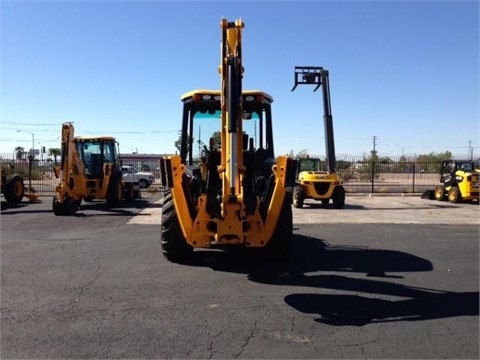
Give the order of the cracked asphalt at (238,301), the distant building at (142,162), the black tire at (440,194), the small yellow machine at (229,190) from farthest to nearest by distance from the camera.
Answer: the distant building at (142,162) → the black tire at (440,194) → the small yellow machine at (229,190) → the cracked asphalt at (238,301)

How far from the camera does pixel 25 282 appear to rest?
23.0 ft

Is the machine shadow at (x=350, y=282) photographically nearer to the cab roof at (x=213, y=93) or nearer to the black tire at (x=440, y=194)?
the cab roof at (x=213, y=93)

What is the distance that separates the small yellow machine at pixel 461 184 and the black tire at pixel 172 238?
1762 cm

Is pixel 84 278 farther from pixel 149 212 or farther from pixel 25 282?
pixel 149 212

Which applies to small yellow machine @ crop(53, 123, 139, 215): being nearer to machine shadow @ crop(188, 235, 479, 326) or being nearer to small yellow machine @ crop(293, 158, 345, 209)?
small yellow machine @ crop(293, 158, 345, 209)

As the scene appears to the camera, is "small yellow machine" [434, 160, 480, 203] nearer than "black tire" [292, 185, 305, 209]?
No

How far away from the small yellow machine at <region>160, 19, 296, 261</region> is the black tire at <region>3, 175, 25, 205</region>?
14.0m

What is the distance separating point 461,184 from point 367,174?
13.5 metres

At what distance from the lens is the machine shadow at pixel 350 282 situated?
221 inches

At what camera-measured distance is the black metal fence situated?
30312mm

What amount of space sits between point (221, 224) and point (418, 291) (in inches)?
109

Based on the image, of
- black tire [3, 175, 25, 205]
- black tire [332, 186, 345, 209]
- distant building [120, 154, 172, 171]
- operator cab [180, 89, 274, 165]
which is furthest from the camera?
distant building [120, 154, 172, 171]

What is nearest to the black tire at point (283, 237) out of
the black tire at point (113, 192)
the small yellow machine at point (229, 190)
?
the small yellow machine at point (229, 190)

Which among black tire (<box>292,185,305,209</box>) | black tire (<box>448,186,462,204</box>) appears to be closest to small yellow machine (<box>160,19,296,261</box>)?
black tire (<box>292,185,305,209</box>)
